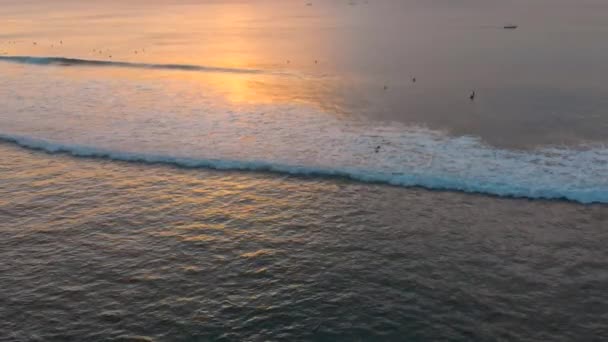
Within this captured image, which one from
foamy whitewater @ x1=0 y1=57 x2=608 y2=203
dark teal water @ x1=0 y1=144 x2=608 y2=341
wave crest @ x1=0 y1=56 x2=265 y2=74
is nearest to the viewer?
dark teal water @ x1=0 y1=144 x2=608 y2=341

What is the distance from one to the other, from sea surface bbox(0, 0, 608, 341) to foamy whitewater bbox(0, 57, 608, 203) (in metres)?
0.16

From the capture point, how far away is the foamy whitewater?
25.6 meters

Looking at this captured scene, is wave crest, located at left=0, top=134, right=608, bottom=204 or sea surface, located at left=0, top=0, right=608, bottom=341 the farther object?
wave crest, located at left=0, top=134, right=608, bottom=204

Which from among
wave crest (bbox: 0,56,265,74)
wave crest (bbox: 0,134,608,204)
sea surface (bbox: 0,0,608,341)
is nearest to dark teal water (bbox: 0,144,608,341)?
sea surface (bbox: 0,0,608,341)

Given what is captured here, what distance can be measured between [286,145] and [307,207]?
27.1 ft

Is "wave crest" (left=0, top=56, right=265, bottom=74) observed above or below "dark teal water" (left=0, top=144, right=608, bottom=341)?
above

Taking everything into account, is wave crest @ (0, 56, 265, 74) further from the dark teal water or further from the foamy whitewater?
the dark teal water

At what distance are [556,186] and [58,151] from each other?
2626cm

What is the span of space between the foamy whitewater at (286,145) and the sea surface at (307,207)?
0.53 feet

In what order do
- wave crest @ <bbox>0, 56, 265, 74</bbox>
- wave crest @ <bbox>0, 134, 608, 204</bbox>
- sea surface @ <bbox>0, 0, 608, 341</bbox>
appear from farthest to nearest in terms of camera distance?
wave crest @ <bbox>0, 56, 265, 74</bbox>, wave crest @ <bbox>0, 134, 608, 204</bbox>, sea surface @ <bbox>0, 0, 608, 341</bbox>

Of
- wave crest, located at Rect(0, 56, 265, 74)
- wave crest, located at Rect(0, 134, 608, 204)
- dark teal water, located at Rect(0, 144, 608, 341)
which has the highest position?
wave crest, located at Rect(0, 56, 265, 74)

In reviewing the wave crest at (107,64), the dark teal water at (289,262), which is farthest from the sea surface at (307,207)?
the wave crest at (107,64)

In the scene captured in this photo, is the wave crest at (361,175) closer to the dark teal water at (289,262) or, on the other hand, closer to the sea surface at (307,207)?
the sea surface at (307,207)

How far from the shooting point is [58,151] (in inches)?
A: 1193
